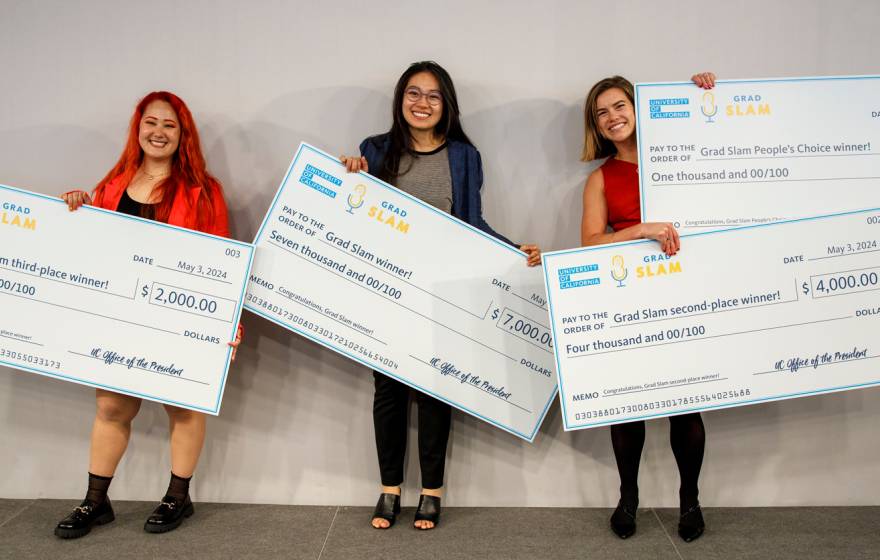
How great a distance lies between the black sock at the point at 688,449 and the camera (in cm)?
232

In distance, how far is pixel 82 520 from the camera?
2.36m

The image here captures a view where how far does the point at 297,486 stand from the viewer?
2.69 meters

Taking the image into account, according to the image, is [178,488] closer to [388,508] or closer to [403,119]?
[388,508]

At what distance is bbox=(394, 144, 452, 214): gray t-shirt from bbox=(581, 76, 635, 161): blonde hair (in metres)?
Result: 0.53

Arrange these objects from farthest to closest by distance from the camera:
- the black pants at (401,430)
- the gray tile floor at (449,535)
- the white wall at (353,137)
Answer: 1. the white wall at (353,137)
2. the black pants at (401,430)
3. the gray tile floor at (449,535)

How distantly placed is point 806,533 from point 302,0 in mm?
2667

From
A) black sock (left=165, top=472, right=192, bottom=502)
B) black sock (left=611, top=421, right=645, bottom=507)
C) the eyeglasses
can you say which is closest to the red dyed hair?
the eyeglasses

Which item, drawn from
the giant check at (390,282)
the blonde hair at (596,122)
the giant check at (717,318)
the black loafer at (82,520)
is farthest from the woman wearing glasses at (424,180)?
the black loafer at (82,520)

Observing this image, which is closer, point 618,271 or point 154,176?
point 618,271

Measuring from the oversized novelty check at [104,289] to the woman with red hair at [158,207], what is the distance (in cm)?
13

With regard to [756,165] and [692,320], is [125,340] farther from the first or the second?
[756,165]

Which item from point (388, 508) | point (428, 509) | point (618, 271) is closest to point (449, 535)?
point (428, 509)

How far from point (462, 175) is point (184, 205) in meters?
0.98

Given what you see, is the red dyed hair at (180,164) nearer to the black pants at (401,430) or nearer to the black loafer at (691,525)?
the black pants at (401,430)
